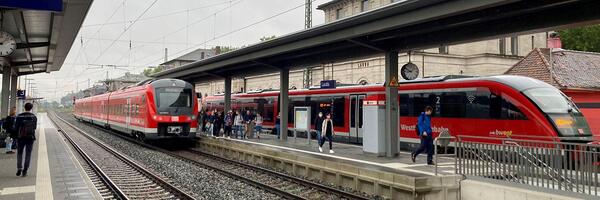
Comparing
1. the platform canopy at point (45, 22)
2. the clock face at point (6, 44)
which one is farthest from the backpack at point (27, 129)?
the platform canopy at point (45, 22)

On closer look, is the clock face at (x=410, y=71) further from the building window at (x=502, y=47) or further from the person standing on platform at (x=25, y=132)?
the building window at (x=502, y=47)

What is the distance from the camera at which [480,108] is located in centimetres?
1448

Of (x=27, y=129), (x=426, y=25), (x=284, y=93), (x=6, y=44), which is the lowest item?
(x=27, y=129)

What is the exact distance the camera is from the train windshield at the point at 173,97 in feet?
62.8

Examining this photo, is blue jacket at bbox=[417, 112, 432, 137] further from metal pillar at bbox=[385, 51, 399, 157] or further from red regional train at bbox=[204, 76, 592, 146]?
red regional train at bbox=[204, 76, 592, 146]

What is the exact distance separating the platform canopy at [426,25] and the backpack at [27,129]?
7.78m

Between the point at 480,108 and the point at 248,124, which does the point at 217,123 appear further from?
the point at 480,108

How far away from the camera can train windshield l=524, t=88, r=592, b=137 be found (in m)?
12.3

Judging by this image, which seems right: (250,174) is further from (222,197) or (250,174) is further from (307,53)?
(307,53)

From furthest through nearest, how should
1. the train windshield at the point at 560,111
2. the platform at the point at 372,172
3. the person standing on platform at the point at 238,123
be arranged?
the person standing on platform at the point at 238,123, the train windshield at the point at 560,111, the platform at the point at 372,172

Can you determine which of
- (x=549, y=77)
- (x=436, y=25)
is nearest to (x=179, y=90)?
(x=436, y=25)

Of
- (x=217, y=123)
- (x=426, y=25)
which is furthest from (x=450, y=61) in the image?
(x=426, y=25)

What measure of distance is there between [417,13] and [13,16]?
37.6ft

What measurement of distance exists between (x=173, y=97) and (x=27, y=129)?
8.91 meters
